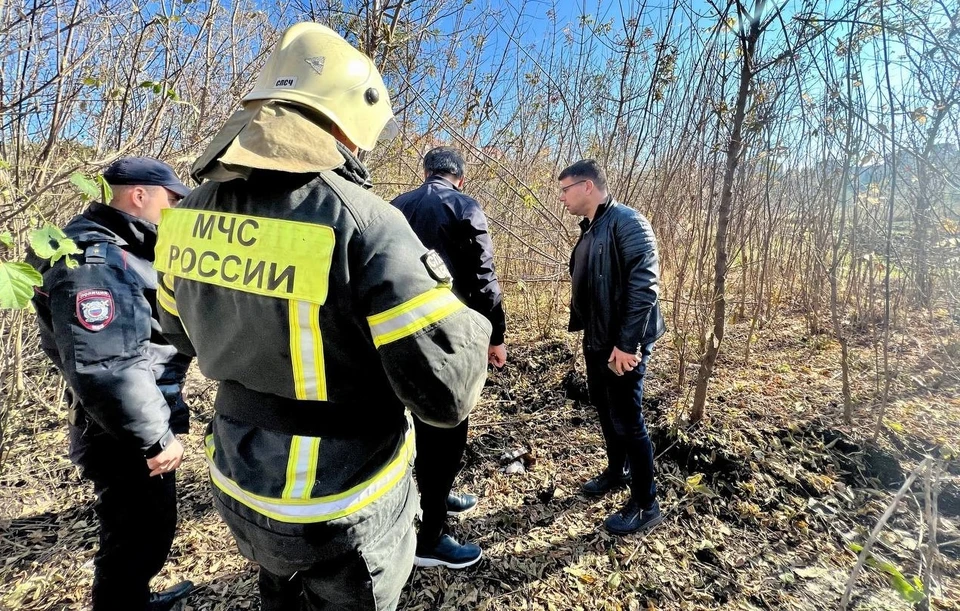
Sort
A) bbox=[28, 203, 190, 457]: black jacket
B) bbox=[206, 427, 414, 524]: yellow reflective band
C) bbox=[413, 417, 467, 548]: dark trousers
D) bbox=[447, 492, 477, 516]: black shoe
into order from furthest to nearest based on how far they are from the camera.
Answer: bbox=[447, 492, 477, 516]: black shoe → bbox=[413, 417, 467, 548]: dark trousers → bbox=[28, 203, 190, 457]: black jacket → bbox=[206, 427, 414, 524]: yellow reflective band

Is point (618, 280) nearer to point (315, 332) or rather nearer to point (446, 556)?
point (446, 556)

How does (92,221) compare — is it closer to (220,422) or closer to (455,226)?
(220,422)

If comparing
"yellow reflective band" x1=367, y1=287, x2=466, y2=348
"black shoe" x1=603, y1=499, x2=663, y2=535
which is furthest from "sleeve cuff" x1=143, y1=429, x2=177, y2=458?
"black shoe" x1=603, y1=499, x2=663, y2=535

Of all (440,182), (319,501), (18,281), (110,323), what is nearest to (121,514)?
(110,323)

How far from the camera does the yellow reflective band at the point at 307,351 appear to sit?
99 cm

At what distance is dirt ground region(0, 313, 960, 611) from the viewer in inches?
86.3

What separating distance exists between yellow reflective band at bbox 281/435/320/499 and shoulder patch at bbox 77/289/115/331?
102cm

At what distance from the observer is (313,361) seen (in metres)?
1.02

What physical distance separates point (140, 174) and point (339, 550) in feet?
5.43

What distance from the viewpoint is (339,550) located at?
3.58 ft

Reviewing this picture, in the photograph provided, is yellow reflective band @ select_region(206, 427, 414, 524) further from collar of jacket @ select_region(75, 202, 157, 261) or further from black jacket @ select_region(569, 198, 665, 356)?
black jacket @ select_region(569, 198, 665, 356)

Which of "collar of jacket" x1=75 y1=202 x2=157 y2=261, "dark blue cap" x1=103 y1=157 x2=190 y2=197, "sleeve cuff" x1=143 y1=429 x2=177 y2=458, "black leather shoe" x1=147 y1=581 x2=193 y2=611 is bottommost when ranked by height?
"black leather shoe" x1=147 y1=581 x2=193 y2=611

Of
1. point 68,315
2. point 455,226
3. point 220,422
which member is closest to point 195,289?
point 220,422

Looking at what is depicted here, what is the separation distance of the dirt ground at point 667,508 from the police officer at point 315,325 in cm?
136
